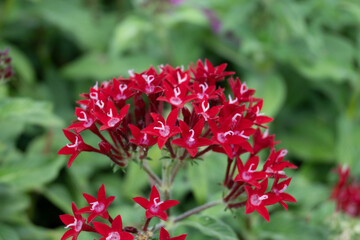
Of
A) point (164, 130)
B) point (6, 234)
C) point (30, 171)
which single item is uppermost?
point (164, 130)

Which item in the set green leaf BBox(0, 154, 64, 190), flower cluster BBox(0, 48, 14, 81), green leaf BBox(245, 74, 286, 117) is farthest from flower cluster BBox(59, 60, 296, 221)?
green leaf BBox(245, 74, 286, 117)

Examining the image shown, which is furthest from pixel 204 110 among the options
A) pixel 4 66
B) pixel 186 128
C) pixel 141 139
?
pixel 4 66

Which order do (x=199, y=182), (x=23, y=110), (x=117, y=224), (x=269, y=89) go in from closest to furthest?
1. (x=117, y=224)
2. (x=23, y=110)
3. (x=199, y=182)
4. (x=269, y=89)

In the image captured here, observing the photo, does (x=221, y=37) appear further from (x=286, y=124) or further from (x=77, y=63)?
(x=77, y=63)

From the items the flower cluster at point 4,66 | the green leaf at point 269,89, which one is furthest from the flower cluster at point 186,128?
the green leaf at point 269,89

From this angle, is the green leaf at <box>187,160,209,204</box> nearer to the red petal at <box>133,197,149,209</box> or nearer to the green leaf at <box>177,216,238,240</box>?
the green leaf at <box>177,216,238,240</box>

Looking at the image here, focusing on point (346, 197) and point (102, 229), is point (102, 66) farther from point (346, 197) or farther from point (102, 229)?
point (102, 229)
